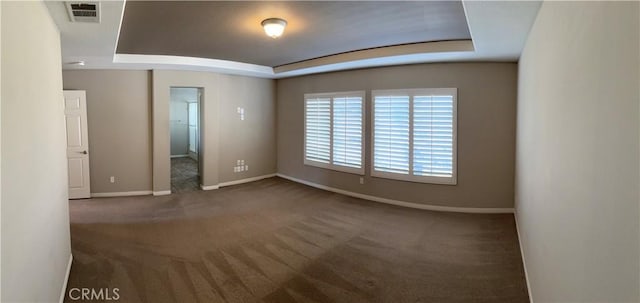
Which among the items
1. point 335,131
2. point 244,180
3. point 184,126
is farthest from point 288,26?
point 184,126

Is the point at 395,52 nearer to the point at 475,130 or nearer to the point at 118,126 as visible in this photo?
the point at 475,130

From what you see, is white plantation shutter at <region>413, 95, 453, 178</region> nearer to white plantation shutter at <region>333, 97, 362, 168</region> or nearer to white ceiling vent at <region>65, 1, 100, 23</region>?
white plantation shutter at <region>333, 97, 362, 168</region>

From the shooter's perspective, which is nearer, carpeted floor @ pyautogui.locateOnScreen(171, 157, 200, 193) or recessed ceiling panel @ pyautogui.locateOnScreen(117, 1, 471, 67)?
recessed ceiling panel @ pyautogui.locateOnScreen(117, 1, 471, 67)

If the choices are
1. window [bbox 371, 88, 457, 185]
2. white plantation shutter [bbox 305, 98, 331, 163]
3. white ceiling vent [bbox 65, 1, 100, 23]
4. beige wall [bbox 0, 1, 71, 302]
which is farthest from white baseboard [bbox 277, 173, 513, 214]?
white ceiling vent [bbox 65, 1, 100, 23]

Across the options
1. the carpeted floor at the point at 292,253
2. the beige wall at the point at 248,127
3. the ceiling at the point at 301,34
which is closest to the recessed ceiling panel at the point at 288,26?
the ceiling at the point at 301,34

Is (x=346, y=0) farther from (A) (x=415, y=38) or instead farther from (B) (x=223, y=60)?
(B) (x=223, y=60)

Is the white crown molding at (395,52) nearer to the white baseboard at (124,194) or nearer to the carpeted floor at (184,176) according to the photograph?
the carpeted floor at (184,176)

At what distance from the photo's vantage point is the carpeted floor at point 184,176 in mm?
7004

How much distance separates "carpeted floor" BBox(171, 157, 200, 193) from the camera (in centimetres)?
700

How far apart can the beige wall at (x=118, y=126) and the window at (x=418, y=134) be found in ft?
14.0

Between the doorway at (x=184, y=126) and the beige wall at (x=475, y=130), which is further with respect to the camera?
the doorway at (x=184, y=126)

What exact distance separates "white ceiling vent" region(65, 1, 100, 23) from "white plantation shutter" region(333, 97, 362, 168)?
13.5 ft

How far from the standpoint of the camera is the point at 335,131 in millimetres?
→ 6594

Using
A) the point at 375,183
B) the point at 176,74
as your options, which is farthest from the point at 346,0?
the point at 176,74
